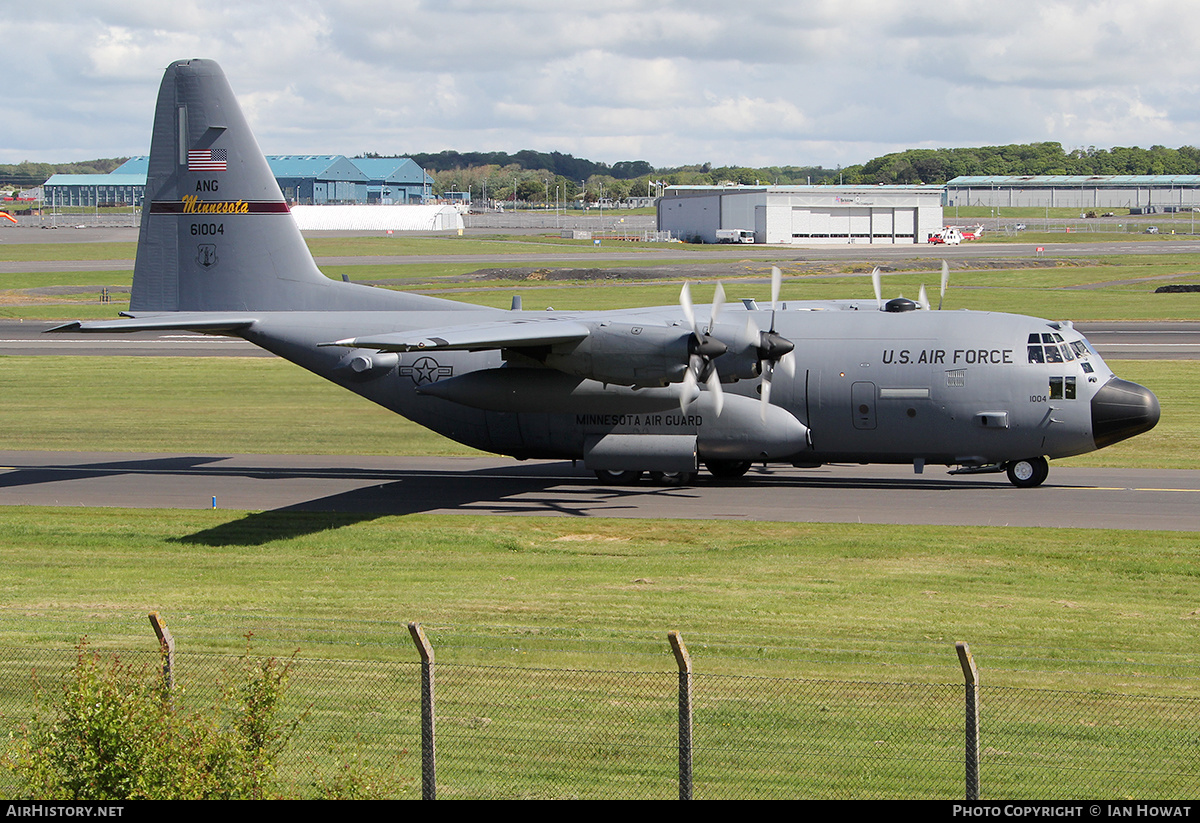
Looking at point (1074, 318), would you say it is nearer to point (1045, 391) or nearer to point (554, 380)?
point (1045, 391)

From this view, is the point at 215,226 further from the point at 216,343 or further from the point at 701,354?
the point at 216,343

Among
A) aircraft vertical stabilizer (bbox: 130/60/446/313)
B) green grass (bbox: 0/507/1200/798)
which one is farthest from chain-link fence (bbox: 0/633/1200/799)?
aircraft vertical stabilizer (bbox: 130/60/446/313)

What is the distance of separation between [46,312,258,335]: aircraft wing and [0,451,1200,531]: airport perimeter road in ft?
13.2

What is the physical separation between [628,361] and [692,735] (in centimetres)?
1448

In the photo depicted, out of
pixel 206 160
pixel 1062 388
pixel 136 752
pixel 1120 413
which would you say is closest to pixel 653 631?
pixel 136 752

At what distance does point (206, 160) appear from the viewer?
31859 millimetres

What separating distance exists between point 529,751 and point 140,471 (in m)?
23.5

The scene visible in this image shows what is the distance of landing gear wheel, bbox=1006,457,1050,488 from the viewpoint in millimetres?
28750

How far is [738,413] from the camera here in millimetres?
28469

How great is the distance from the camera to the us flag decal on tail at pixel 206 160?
1252 inches

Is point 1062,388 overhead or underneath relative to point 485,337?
underneath

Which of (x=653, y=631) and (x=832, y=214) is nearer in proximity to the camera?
(x=653, y=631)

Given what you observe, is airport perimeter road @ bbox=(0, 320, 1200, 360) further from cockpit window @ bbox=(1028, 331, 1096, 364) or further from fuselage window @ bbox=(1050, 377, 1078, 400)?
fuselage window @ bbox=(1050, 377, 1078, 400)

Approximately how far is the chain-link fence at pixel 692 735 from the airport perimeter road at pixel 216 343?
43.4 m
